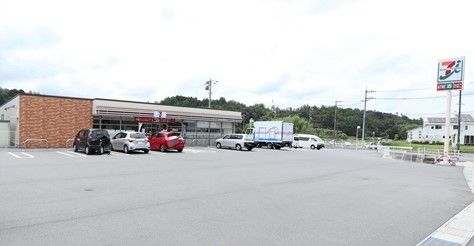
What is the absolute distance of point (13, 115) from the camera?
32.8 metres

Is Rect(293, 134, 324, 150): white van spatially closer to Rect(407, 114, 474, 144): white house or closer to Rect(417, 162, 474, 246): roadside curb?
Rect(417, 162, 474, 246): roadside curb

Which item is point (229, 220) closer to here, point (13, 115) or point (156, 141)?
point (156, 141)

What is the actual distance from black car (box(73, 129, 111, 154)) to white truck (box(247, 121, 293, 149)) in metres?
17.9

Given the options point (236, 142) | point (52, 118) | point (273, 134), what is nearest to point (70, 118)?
point (52, 118)

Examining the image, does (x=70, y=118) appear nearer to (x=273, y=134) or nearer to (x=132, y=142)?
(x=132, y=142)

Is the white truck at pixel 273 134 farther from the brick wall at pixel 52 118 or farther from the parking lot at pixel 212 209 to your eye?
the parking lot at pixel 212 209

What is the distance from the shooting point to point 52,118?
3262cm

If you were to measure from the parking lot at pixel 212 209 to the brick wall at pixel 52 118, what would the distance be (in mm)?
17530

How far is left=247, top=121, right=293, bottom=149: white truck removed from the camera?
4272 centimetres

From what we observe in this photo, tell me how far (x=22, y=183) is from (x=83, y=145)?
50.4 ft

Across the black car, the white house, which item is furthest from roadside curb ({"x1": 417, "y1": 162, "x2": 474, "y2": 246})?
the white house

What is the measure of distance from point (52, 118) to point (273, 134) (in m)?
21.2

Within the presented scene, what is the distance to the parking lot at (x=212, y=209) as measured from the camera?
6.84 metres

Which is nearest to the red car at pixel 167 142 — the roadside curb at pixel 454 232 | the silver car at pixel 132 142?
the silver car at pixel 132 142
